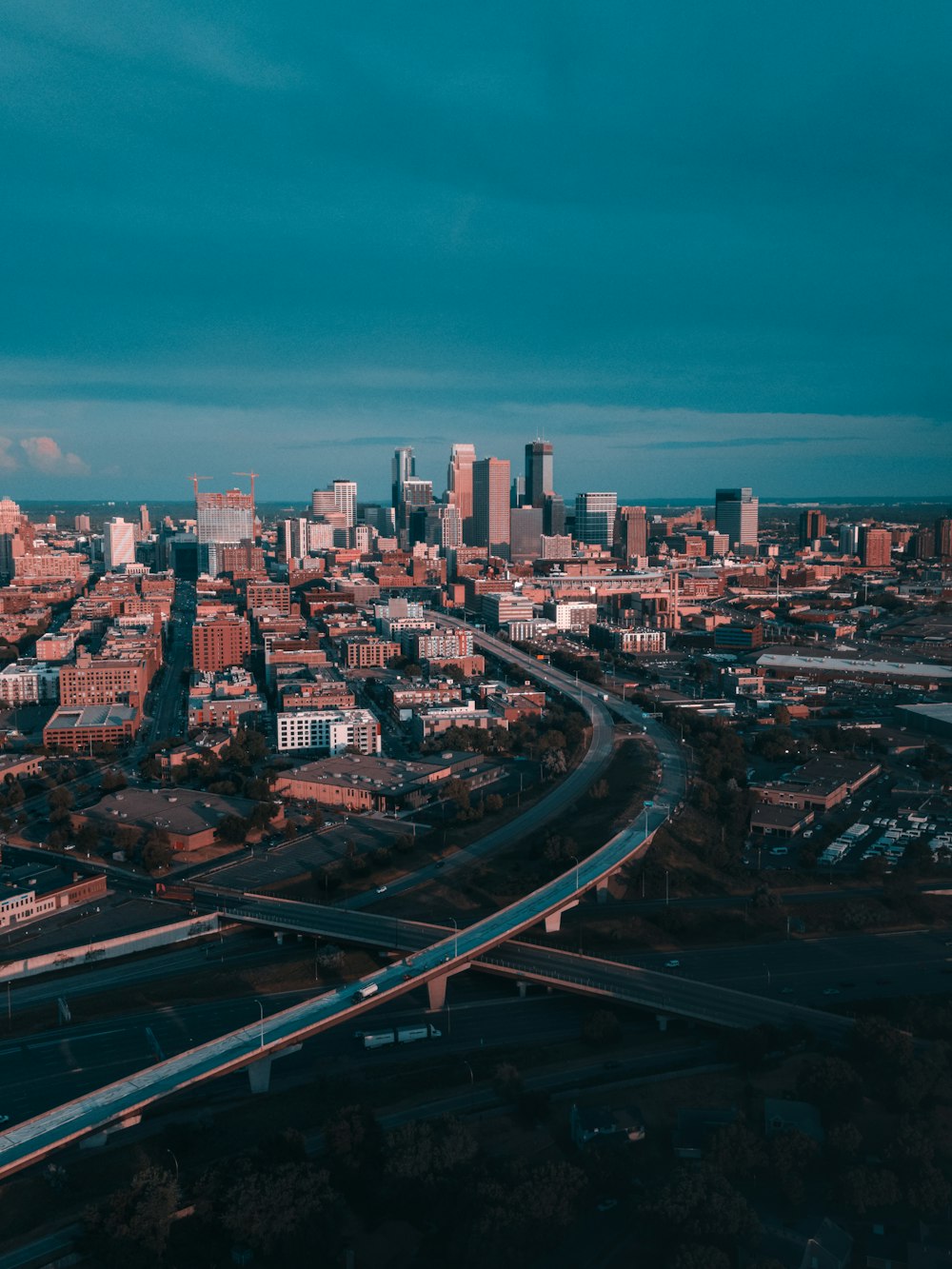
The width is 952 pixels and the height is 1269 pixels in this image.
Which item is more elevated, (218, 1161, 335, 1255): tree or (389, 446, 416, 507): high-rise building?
(389, 446, 416, 507): high-rise building

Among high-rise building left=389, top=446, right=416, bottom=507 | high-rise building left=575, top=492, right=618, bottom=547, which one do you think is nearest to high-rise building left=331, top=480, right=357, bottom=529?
high-rise building left=389, top=446, right=416, bottom=507

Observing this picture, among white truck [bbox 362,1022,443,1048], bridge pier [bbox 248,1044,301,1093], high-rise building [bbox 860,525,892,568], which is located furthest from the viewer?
high-rise building [bbox 860,525,892,568]

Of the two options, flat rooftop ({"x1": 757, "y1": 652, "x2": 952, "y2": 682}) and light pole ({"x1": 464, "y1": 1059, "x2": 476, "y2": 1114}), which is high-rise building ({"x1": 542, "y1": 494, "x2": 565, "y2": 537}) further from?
light pole ({"x1": 464, "y1": 1059, "x2": 476, "y2": 1114})

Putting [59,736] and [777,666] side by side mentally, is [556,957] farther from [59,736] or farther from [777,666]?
[777,666]

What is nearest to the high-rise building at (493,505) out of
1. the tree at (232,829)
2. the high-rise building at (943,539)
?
the high-rise building at (943,539)

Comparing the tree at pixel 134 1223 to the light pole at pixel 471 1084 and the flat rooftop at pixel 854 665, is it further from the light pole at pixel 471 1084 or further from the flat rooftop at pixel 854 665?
the flat rooftop at pixel 854 665

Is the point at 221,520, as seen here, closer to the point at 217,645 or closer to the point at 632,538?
the point at 632,538
